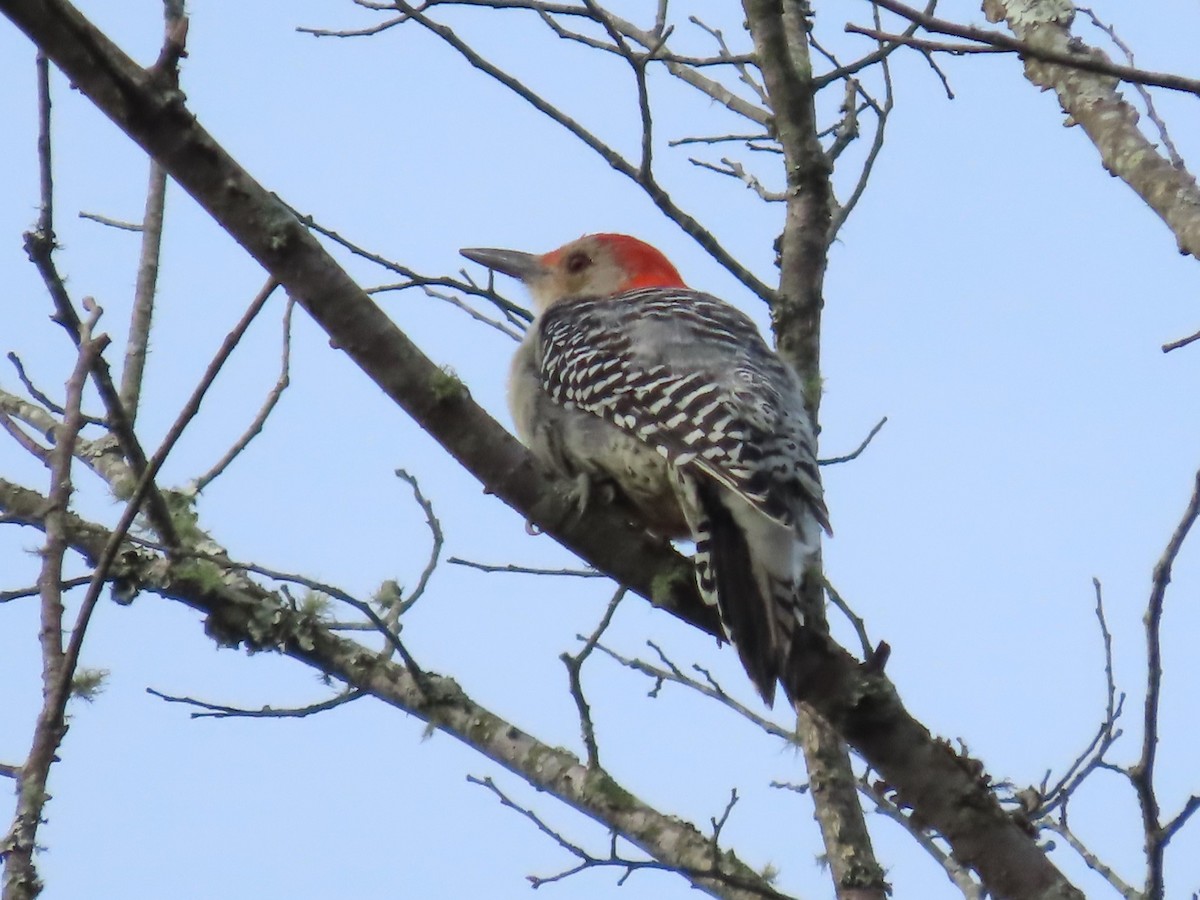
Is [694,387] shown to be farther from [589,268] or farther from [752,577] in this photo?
[589,268]

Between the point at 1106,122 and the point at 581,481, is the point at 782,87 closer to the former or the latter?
the point at 1106,122

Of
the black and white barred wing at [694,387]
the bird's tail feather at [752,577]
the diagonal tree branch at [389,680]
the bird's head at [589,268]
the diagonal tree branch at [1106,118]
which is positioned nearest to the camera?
the bird's tail feather at [752,577]

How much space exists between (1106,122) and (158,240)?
2643 mm

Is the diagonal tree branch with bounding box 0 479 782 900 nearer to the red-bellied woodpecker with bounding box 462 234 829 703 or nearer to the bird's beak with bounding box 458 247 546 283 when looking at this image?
the red-bellied woodpecker with bounding box 462 234 829 703

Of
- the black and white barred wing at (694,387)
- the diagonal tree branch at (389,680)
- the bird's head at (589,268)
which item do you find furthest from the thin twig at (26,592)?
the bird's head at (589,268)

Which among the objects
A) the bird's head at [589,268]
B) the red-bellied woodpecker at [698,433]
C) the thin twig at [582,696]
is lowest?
the thin twig at [582,696]

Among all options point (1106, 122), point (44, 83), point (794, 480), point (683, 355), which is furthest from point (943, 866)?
point (44, 83)

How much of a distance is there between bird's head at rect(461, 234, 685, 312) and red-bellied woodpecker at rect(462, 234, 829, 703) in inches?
24.3

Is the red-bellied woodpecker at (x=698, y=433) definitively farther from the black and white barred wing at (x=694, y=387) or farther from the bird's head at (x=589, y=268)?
the bird's head at (x=589, y=268)

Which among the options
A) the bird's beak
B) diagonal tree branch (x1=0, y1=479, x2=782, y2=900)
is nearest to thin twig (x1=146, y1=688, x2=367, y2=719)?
diagonal tree branch (x1=0, y1=479, x2=782, y2=900)

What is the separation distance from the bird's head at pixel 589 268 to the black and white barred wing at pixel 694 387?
0.84m

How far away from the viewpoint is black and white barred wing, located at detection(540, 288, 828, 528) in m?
4.36

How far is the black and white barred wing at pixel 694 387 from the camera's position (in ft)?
14.3

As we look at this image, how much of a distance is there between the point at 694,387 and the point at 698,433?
361 mm
